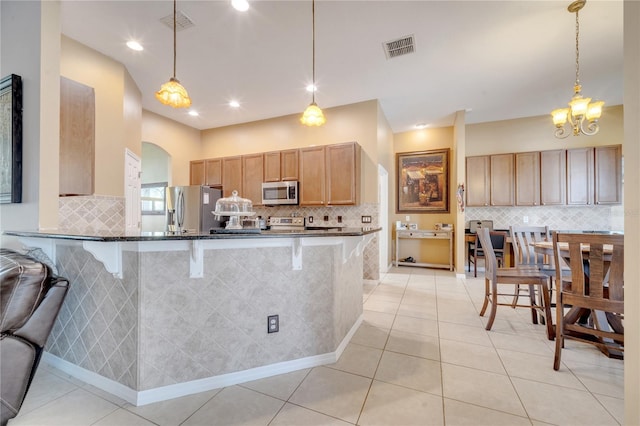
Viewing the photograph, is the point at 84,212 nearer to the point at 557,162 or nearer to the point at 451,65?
the point at 451,65

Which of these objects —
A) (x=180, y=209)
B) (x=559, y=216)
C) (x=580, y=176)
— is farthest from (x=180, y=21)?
(x=559, y=216)

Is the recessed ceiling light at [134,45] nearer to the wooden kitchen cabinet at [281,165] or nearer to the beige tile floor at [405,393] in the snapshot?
the wooden kitchen cabinet at [281,165]

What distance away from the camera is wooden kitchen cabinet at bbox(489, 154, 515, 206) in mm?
5117

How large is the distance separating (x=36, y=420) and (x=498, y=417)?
2530mm

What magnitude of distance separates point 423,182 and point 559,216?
2.61 m

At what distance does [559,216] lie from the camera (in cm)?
508

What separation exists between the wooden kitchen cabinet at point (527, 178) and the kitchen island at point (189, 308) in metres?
4.85

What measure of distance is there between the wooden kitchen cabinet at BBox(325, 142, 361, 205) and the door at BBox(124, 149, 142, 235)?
9.20 feet

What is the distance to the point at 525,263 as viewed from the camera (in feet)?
10.8

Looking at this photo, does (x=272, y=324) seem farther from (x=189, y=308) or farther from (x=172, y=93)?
(x=172, y=93)

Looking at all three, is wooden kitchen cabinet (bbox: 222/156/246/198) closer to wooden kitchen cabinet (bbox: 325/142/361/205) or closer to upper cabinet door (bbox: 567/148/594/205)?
wooden kitchen cabinet (bbox: 325/142/361/205)

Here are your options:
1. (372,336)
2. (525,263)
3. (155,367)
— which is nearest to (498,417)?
(372,336)

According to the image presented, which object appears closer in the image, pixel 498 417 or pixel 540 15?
pixel 498 417

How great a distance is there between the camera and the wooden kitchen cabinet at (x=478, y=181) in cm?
527
